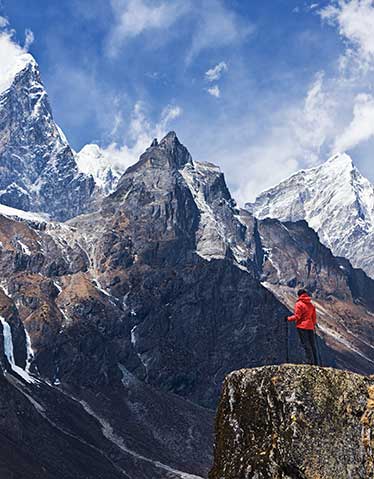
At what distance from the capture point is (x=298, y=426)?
14.5 meters

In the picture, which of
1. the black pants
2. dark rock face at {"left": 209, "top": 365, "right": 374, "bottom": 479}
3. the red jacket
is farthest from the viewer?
the red jacket

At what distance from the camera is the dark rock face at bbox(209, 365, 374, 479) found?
14.2 metres

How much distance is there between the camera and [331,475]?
14.1m

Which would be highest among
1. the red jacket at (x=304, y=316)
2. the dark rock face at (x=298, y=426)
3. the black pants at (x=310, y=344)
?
the red jacket at (x=304, y=316)

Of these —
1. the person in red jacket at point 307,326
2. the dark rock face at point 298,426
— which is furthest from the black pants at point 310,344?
the dark rock face at point 298,426

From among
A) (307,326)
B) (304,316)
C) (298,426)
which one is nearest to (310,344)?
(307,326)

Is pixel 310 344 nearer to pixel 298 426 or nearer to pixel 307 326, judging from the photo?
pixel 307 326

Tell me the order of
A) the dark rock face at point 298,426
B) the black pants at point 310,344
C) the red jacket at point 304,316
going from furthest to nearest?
the red jacket at point 304,316 < the black pants at point 310,344 < the dark rock face at point 298,426

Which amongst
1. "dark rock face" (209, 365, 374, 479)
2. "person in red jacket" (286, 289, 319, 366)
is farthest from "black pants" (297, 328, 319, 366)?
"dark rock face" (209, 365, 374, 479)

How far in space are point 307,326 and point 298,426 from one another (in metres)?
5.02

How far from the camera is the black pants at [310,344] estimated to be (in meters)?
18.6

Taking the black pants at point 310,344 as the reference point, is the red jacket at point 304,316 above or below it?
above

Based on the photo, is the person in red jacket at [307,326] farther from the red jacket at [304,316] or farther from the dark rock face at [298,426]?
the dark rock face at [298,426]

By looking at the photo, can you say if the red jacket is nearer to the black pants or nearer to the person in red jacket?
the person in red jacket
